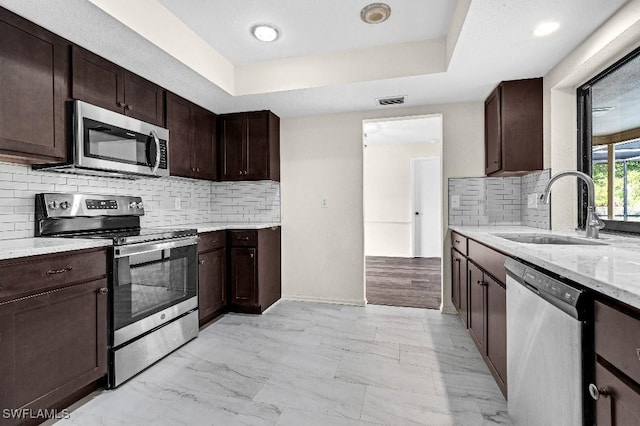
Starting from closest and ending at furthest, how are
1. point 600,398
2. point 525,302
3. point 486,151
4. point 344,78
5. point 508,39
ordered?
point 600,398 < point 525,302 < point 508,39 < point 344,78 < point 486,151

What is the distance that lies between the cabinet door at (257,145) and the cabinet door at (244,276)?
84 centimetres

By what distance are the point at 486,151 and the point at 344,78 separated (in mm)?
1587

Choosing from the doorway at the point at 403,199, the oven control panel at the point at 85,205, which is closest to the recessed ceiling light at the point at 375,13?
the oven control panel at the point at 85,205

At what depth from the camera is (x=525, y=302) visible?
1.33 metres

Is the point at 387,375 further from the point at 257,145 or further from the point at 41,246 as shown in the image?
the point at 257,145

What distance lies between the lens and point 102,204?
2.50m

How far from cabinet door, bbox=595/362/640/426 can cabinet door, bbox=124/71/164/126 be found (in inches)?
115

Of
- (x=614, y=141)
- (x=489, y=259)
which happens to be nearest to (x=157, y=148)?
(x=489, y=259)

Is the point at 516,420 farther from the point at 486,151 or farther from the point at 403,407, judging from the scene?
the point at 486,151

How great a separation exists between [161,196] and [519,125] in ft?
10.7

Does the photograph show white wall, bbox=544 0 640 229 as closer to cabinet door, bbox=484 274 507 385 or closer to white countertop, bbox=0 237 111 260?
cabinet door, bbox=484 274 507 385

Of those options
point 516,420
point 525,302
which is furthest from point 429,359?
point 525,302

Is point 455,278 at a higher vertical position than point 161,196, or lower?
lower

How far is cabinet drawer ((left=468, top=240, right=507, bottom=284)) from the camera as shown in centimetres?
171
